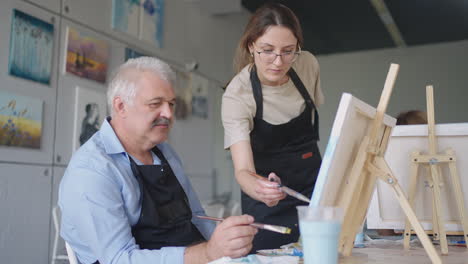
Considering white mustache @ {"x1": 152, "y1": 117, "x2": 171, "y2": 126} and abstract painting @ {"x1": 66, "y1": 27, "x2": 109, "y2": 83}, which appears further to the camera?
abstract painting @ {"x1": 66, "y1": 27, "x2": 109, "y2": 83}

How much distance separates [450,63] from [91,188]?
628 centimetres

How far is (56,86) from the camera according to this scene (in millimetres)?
3145

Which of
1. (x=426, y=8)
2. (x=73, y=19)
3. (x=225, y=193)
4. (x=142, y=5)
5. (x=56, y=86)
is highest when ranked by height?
(x=426, y=8)

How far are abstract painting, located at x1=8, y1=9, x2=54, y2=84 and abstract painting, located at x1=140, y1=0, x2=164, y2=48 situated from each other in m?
1.12

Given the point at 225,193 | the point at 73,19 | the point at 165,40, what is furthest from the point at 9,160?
the point at 225,193

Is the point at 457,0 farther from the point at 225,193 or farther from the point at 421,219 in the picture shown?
the point at 421,219

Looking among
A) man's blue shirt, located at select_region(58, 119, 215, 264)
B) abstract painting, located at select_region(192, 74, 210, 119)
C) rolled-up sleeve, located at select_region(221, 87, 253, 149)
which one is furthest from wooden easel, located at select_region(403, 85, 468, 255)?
abstract painting, located at select_region(192, 74, 210, 119)

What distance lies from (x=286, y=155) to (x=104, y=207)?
2.63ft

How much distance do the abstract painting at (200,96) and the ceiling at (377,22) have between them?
5.24 ft

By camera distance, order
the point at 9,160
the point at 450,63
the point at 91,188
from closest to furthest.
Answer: the point at 91,188 → the point at 9,160 → the point at 450,63

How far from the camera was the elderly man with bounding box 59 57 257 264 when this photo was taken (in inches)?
44.6

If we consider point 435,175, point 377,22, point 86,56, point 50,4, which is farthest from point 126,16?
point 377,22

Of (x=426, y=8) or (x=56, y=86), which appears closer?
(x=56, y=86)

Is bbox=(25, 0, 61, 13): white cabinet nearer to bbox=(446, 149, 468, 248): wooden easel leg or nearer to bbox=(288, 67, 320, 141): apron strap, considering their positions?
bbox=(288, 67, 320, 141): apron strap
